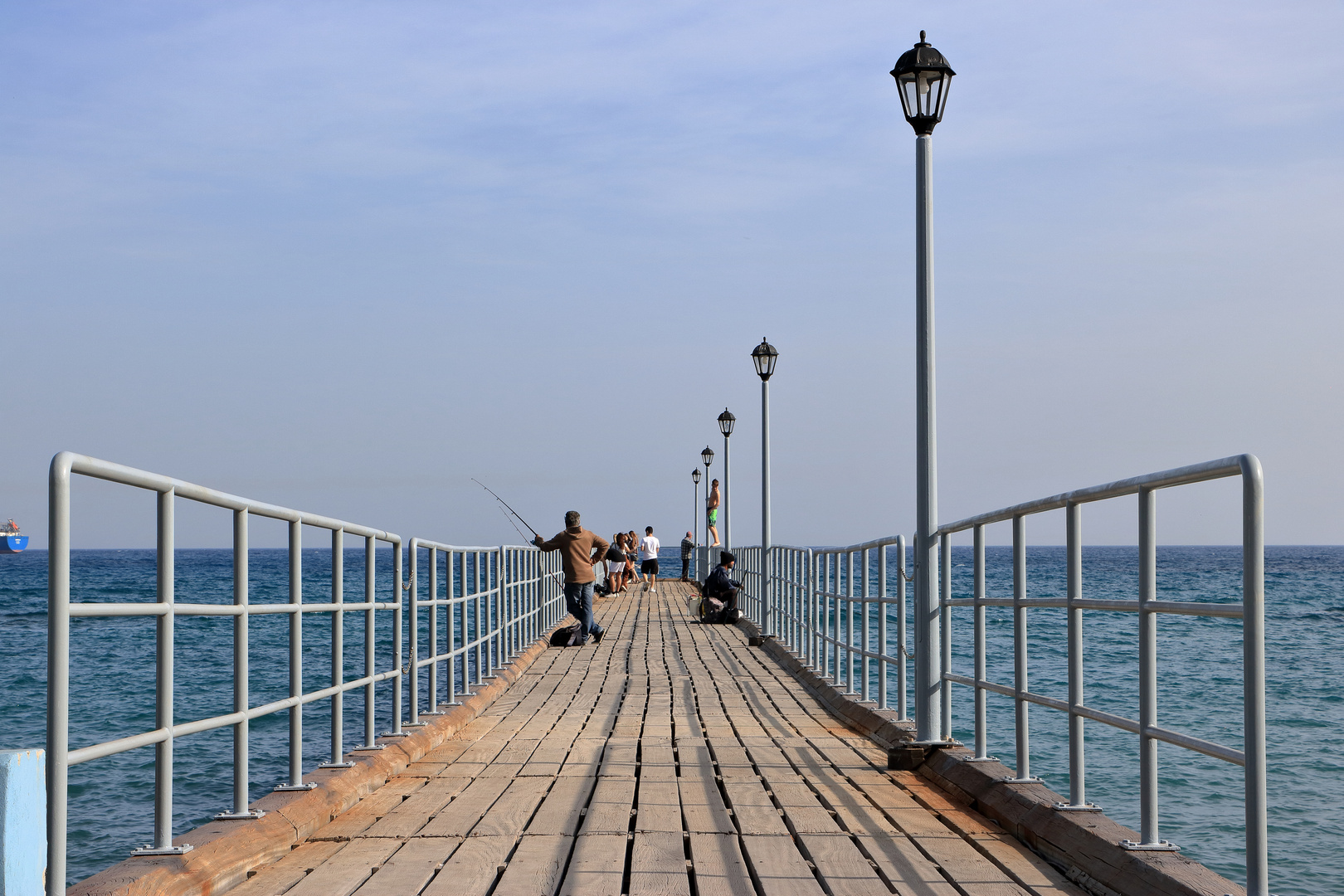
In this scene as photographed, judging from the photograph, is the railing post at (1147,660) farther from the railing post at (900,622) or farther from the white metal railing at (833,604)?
the railing post at (900,622)

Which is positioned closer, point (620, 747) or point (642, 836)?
point (642, 836)

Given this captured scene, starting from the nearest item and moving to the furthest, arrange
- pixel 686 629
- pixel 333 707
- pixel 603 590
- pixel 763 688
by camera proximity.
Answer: pixel 333 707, pixel 763 688, pixel 686 629, pixel 603 590

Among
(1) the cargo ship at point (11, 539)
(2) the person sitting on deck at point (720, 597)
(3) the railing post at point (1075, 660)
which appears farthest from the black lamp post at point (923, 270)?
(1) the cargo ship at point (11, 539)

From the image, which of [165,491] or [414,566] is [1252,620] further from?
[414,566]

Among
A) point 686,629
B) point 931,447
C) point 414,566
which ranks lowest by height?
point 686,629

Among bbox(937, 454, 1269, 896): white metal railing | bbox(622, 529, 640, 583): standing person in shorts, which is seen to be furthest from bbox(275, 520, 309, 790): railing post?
bbox(622, 529, 640, 583): standing person in shorts

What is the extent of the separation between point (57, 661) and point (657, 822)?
300 centimetres

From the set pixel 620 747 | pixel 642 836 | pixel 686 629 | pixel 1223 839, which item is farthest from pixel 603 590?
pixel 642 836

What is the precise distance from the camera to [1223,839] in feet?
48.0

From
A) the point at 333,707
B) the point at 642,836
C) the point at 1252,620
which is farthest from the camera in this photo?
the point at 333,707

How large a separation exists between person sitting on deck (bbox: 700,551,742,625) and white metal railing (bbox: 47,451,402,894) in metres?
15.3

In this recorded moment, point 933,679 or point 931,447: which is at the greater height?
point 931,447

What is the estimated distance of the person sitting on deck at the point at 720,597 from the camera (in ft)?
71.2

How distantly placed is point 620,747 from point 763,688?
168 inches
